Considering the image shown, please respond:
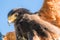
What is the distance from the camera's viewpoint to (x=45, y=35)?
2.29m

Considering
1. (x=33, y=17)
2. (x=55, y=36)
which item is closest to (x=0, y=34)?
(x=33, y=17)

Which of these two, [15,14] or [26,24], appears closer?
[26,24]

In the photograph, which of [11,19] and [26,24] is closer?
[26,24]

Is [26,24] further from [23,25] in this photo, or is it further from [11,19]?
[11,19]

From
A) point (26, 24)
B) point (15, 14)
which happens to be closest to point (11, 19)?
point (15, 14)

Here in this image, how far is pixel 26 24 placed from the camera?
2445mm

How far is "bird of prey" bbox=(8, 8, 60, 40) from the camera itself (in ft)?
7.58

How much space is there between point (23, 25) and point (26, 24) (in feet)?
0.14

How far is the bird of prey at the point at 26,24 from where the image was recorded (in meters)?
2.31

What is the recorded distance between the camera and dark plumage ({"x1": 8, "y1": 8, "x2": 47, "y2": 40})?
2.34m

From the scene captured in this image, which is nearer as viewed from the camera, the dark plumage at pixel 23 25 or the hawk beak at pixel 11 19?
the dark plumage at pixel 23 25

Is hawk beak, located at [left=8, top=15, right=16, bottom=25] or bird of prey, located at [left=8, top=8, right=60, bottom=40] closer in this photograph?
bird of prey, located at [left=8, top=8, right=60, bottom=40]

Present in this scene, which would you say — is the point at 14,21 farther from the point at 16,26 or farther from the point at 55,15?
the point at 55,15

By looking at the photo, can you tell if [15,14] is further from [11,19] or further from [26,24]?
[26,24]
